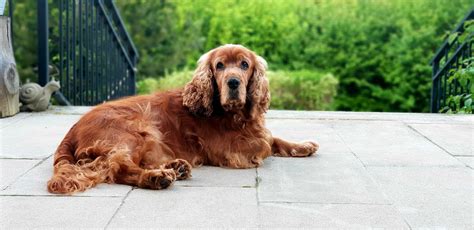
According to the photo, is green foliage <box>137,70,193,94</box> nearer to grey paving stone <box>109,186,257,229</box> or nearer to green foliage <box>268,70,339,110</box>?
green foliage <box>268,70,339,110</box>

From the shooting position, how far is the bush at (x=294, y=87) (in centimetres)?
1362

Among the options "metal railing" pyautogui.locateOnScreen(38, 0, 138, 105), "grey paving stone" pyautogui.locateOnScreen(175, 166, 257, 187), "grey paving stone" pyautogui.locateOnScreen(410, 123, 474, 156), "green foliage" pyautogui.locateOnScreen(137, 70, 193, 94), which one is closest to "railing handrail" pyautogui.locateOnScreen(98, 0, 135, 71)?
"metal railing" pyautogui.locateOnScreen(38, 0, 138, 105)

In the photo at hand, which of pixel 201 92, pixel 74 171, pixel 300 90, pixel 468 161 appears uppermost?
pixel 201 92

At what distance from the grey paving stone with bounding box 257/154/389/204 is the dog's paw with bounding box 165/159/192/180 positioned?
17.5 inches

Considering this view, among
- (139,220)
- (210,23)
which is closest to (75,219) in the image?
(139,220)

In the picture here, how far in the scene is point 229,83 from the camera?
4125mm

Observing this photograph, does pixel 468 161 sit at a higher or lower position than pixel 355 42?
lower

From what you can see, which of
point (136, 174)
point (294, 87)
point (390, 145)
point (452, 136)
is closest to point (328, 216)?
point (136, 174)

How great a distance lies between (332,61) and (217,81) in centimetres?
1185

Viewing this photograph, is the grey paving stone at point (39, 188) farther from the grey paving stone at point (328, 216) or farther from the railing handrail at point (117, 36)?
the railing handrail at point (117, 36)

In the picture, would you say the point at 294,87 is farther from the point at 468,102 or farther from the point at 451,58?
the point at 468,102

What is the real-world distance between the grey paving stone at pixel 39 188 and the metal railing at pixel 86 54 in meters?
2.99

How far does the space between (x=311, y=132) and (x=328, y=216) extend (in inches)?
98.2

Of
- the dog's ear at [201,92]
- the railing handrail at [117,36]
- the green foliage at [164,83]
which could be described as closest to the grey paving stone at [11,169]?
the dog's ear at [201,92]
